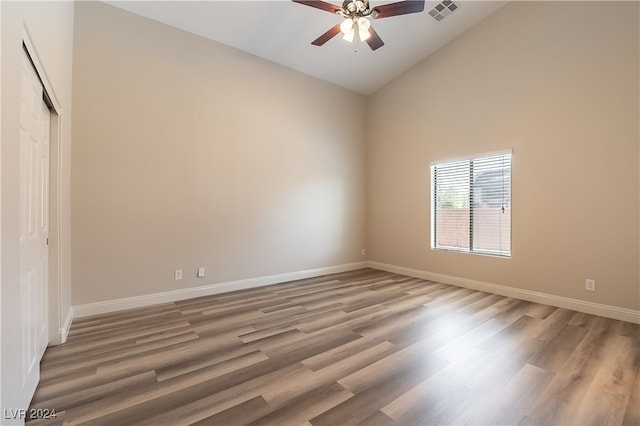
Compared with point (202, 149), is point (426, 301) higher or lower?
lower

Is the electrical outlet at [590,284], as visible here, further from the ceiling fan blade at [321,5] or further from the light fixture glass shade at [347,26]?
the ceiling fan blade at [321,5]

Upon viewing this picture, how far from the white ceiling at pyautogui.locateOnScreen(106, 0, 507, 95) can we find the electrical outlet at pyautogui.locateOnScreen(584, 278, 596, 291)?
390 cm

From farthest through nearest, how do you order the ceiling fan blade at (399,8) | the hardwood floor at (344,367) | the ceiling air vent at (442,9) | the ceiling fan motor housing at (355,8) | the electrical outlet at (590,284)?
the ceiling air vent at (442,9), the electrical outlet at (590,284), the ceiling fan motor housing at (355,8), the ceiling fan blade at (399,8), the hardwood floor at (344,367)

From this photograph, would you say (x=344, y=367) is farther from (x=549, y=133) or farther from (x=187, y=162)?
(x=549, y=133)

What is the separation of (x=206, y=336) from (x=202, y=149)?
2493 mm

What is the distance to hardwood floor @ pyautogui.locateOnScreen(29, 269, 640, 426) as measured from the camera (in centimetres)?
167

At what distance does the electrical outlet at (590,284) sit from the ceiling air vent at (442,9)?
3981 millimetres

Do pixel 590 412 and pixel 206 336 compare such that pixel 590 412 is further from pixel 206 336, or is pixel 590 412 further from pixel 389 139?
pixel 389 139

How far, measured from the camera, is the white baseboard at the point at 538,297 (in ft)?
10.3

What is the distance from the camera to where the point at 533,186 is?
Answer: 378 centimetres

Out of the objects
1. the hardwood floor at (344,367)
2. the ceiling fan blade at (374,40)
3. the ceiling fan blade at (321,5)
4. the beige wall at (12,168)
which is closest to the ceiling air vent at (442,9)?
the ceiling fan blade at (374,40)

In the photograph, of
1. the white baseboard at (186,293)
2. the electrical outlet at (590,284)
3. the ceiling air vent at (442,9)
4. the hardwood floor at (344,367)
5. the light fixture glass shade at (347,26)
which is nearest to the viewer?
the hardwood floor at (344,367)

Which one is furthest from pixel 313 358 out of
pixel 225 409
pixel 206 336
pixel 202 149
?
pixel 202 149

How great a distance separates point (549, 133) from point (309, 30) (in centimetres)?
354
